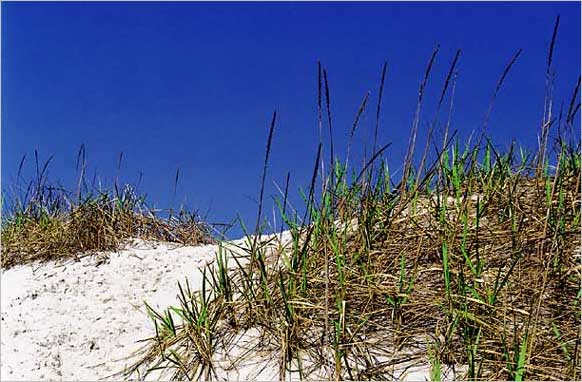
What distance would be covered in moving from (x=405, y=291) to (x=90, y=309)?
1544 mm

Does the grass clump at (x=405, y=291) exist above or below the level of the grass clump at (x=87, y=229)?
below

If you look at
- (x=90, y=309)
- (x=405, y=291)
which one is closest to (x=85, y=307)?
(x=90, y=309)

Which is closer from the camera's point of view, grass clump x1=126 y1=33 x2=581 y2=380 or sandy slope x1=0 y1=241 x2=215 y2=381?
grass clump x1=126 y1=33 x2=581 y2=380

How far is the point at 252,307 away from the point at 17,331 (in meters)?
1.25

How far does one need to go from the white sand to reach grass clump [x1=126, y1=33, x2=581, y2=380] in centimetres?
18

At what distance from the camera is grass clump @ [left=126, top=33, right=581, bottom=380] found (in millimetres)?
2547

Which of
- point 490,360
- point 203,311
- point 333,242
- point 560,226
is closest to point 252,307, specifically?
point 203,311

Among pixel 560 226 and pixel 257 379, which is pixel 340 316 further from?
pixel 560 226

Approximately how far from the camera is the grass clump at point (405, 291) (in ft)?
8.36

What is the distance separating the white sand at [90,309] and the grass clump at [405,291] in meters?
0.18

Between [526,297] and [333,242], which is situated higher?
[333,242]

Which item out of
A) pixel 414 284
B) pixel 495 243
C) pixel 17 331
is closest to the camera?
pixel 414 284

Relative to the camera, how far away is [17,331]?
139 inches

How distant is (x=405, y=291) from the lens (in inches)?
112
